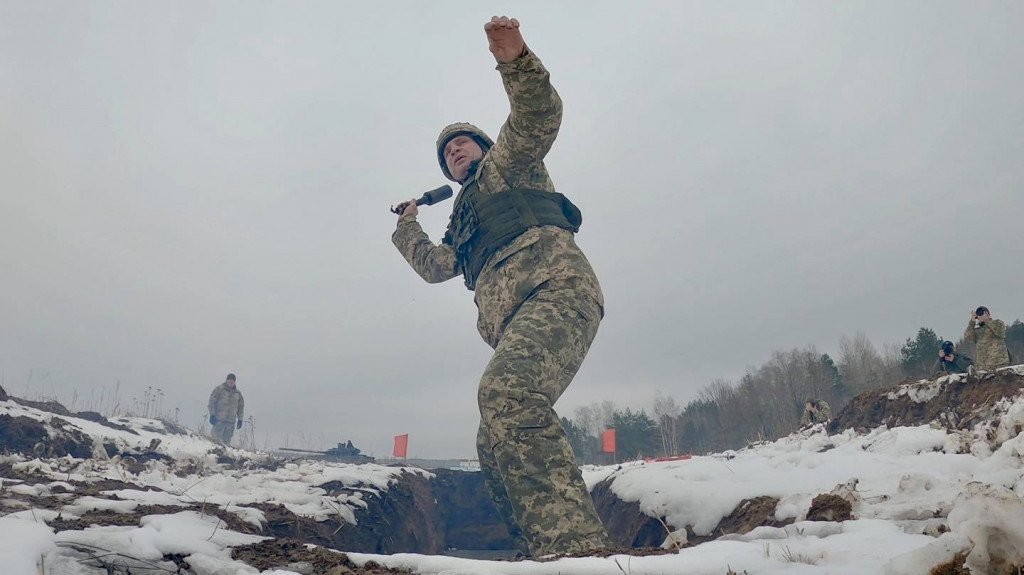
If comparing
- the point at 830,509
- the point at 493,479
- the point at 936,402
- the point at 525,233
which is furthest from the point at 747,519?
the point at 936,402

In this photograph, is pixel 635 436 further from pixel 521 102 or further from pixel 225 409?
pixel 521 102

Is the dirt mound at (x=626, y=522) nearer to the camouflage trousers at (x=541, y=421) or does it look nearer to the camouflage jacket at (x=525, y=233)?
the camouflage trousers at (x=541, y=421)

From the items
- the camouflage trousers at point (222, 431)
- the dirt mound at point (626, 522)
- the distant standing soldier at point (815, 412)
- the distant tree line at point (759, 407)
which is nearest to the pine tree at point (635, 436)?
the distant tree line at point (759, 407)

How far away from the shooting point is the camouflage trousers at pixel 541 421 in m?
2.26

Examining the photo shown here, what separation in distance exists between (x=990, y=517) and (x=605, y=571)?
73 centimetres

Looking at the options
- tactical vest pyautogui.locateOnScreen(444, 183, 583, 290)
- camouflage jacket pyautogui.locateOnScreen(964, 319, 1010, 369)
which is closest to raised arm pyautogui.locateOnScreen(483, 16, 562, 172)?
tactical vest pyautogui.locateOnScreen(444, 183, 583, 290)

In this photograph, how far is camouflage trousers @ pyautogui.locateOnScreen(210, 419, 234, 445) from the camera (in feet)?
42.8

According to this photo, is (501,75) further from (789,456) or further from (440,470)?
(440,470)

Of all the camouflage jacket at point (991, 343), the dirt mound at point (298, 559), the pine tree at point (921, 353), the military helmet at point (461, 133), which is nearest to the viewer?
the dirt mound at point (298, 559)

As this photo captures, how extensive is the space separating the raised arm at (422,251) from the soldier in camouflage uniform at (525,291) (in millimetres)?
10

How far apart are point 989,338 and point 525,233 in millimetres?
10692

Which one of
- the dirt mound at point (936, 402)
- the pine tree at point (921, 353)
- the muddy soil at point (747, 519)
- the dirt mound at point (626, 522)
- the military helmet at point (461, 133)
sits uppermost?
the pine tree at point (921, 353)

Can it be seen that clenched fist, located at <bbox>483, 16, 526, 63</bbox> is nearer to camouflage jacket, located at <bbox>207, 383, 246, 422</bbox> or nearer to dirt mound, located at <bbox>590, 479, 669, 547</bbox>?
dirt mound, located at <bbox>590, 479, 669, 547</bbox>

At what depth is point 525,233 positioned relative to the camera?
3139 millimetres
